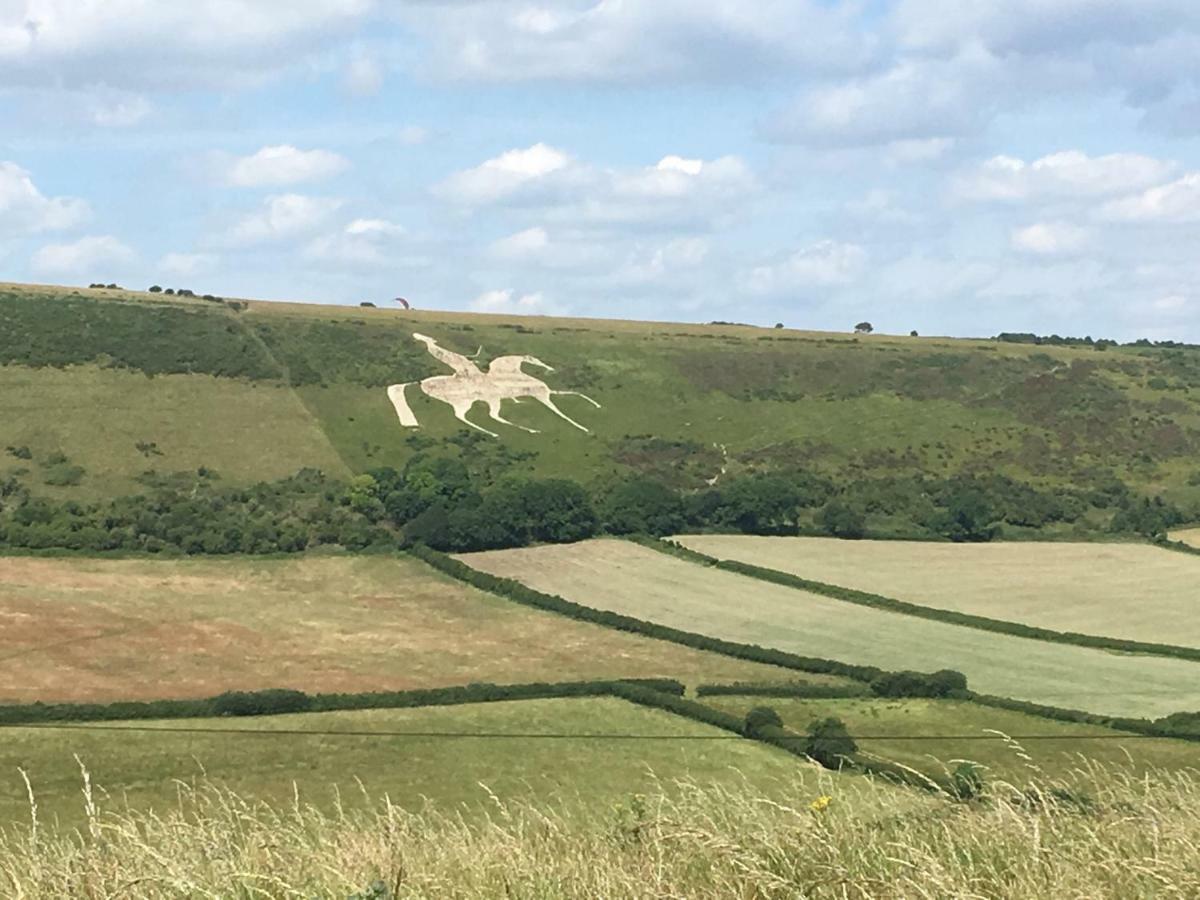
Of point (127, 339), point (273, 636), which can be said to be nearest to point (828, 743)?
point (273, 636)

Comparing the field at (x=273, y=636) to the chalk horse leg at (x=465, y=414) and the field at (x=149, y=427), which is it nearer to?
the field at (x=149, y=427)

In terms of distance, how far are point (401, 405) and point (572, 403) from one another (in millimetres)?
12722

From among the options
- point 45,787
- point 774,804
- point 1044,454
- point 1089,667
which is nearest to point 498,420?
point 1044,454

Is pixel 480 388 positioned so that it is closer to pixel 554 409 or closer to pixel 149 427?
pixel 554 409

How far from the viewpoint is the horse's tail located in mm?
97100

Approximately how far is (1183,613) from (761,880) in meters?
59.4

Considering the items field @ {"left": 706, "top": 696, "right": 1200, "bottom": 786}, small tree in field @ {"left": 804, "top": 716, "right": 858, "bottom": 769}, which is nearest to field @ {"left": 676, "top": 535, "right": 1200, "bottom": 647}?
field @ {"left": 706, "top": 696, "right": 1200, "bottom": 786}

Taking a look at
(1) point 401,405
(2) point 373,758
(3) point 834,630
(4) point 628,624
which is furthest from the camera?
(1) point 401,405

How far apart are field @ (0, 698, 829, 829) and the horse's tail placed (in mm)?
53636

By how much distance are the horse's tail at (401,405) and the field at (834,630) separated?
74.8ft

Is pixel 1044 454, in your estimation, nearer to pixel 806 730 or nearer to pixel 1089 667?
pixel 1089 667

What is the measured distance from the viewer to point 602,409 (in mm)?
105188

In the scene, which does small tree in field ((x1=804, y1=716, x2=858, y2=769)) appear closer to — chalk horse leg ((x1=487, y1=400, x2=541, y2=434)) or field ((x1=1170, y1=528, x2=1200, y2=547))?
field ((x1=1170, y1=528, x2=1200, y2=547))

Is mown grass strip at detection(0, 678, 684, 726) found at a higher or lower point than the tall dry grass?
lower
